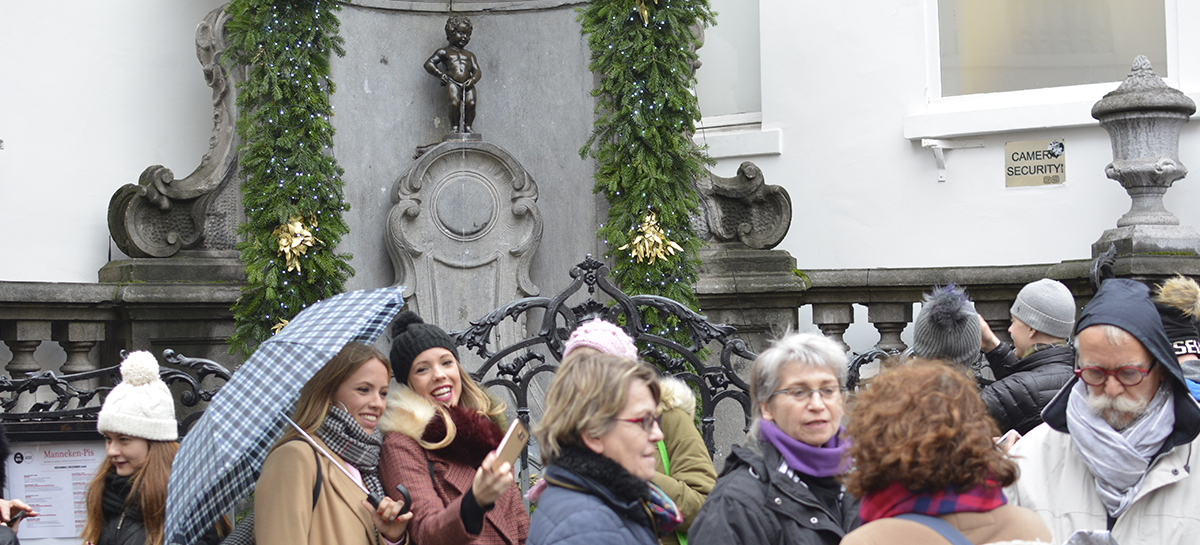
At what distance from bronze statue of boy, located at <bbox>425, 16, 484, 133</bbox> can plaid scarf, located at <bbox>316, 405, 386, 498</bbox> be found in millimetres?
4488

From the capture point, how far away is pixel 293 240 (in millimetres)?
6605

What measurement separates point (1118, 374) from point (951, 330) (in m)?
0.78

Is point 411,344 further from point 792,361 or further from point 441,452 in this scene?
point 792,361

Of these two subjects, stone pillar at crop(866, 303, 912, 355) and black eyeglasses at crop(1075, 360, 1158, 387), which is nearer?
black eyeglasses at crop(1075, 360, 1158, 387)

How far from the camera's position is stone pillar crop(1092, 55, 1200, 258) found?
6.85m

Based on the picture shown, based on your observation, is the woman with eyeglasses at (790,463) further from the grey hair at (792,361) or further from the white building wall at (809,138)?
the white building wall at (809,138)

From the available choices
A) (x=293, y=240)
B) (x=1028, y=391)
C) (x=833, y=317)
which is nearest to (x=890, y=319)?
(x=833, y=317)

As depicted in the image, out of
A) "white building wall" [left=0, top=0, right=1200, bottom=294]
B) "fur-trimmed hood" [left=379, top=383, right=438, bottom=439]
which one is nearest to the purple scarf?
"fur-trimmed hood" [left=379, top=383, right=438, bottom=439]

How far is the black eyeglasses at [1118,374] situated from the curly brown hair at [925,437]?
32.0 inches

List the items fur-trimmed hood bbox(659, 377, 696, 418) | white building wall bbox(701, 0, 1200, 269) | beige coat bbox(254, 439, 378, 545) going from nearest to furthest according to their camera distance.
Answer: beige coat bbox(254, 439, 378, 545)
fur-trimmed hood bbox(659, 377, 696, 418)
white building wall bbox(701, 0, 1200, 269)

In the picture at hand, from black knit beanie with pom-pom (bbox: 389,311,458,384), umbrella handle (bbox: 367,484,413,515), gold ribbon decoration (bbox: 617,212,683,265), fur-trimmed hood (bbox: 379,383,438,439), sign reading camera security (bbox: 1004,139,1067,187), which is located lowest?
umbrella handle (bbox: 367,484,413,515)

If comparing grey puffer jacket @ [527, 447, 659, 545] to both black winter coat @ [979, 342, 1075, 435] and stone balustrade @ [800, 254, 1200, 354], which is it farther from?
stone balustrade @ [800, 254, 1200, 354]

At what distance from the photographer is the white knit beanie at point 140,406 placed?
11.4ft

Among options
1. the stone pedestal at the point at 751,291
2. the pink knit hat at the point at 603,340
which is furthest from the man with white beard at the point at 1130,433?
the stone pedestal at the point at 751,291
